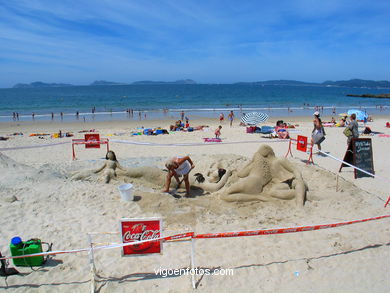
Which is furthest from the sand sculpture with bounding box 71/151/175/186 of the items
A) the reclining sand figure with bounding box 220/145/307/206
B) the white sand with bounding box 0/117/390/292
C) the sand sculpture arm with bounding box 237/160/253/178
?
the sand sculpture arm with bounding box 237/160/253/178

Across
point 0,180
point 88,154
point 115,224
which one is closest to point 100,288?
point 115,224

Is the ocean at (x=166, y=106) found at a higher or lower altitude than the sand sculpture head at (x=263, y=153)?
higher

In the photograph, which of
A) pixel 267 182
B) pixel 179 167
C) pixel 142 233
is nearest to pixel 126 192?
pixel 179 167

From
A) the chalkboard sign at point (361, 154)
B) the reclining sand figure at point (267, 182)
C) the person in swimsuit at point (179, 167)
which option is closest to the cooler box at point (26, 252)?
the person in swimsuit at point (179, 167)

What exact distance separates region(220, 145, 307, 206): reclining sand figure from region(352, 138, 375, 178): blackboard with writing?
2962 mm

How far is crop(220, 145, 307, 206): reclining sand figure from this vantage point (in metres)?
7.48

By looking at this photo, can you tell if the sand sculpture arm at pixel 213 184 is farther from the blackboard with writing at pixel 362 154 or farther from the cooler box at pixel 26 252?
the cooler box at pixel 26 252

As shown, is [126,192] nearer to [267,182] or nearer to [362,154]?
[267,182]

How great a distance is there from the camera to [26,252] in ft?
15.6

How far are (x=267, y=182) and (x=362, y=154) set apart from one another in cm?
411

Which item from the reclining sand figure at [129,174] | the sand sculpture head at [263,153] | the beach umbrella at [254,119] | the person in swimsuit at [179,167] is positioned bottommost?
the reclining sand figure at [129,174]

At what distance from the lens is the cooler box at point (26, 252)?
15.6ft

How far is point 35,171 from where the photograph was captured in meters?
9.04

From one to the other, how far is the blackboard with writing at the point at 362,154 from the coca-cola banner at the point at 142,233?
25.1 feet
